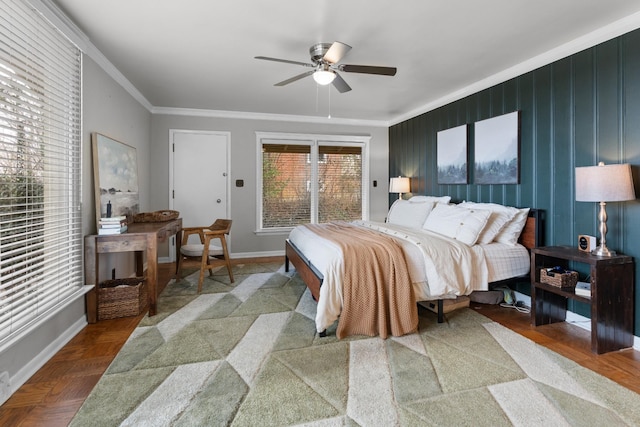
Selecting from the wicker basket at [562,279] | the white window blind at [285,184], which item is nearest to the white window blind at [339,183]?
the white window blind at [285,184]

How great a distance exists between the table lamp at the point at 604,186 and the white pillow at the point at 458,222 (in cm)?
79

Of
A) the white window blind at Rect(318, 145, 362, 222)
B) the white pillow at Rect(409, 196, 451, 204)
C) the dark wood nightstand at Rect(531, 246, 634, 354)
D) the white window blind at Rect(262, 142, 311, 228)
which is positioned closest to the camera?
the dark wood nightstand at Rect(531, 246, 634, 354)

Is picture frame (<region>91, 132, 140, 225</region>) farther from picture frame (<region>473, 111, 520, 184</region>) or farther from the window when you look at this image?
picture frame (<region>473, 111, 520, 184</region>)

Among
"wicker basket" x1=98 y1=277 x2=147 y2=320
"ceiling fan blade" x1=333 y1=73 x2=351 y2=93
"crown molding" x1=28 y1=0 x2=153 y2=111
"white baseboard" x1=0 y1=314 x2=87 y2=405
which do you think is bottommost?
"white baseboard" x1=0 y1=314 x2=87 y2=405

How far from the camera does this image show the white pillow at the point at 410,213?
12.9 feet

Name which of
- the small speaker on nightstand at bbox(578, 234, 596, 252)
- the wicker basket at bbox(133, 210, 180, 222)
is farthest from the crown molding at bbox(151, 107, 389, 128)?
the small speaker on nightstand at bbox(578, 234, 596, 252)

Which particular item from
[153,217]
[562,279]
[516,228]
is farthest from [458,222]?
[153,217]

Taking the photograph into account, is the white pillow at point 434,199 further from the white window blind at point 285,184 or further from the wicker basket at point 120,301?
the wicker basket at point 120,301

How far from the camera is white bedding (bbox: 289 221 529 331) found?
2.39 metres

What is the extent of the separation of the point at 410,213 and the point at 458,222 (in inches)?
39.5

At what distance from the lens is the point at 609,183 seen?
2.25 metres

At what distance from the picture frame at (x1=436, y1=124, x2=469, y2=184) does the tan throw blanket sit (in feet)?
6.80

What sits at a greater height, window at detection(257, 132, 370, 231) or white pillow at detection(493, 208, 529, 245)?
window at detection(257, 132, 370, 231)

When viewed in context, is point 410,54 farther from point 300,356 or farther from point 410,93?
point 300,356
